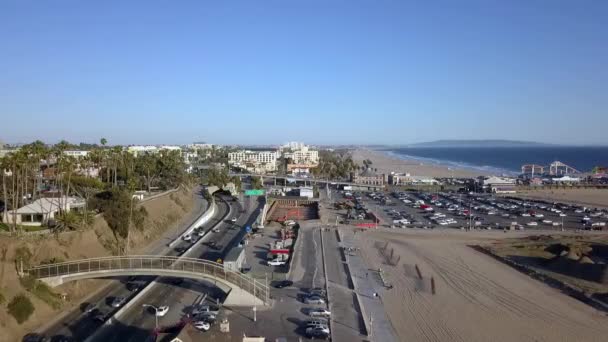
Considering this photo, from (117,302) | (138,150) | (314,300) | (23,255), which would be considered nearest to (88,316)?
(117,302)

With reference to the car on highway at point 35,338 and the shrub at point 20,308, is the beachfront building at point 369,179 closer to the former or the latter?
the shrub at point 20,308

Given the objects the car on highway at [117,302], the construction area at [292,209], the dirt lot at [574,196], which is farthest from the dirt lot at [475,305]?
the dirt lot at [574,196]

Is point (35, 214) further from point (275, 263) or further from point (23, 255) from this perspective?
point (275, 263)

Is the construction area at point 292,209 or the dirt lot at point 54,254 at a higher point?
the dirt lot at point 54,254

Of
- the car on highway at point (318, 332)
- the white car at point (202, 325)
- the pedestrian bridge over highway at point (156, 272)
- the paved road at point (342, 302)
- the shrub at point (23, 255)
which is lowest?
the paved road at point (342, 302)

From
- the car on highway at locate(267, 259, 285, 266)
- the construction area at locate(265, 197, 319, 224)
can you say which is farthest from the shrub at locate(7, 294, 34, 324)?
the construction area at locate(265, 197, 319, 224)

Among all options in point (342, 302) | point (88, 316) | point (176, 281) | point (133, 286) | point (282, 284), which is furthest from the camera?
point (176, 281)

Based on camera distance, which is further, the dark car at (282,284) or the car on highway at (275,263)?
the car on highway at (275,263)
